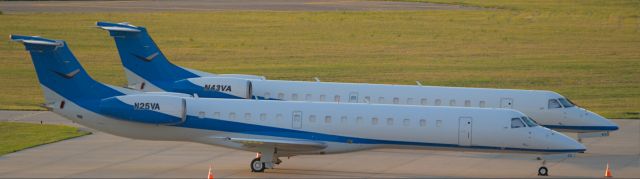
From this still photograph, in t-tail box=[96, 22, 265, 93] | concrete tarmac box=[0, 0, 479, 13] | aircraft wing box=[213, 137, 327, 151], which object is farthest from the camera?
concrete tarmac box=[0, 0, 479, 13]

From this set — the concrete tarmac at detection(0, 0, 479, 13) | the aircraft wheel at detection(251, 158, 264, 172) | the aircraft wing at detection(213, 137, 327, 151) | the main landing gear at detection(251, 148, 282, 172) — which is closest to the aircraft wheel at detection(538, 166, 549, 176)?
the aircraft wing at detection(213, 137, 327, 151)

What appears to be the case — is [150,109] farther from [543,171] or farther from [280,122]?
[543,171]

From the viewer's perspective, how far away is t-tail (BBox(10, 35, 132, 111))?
130 feet

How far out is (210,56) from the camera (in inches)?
3019

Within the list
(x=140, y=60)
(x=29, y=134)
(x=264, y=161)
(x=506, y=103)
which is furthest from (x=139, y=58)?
(x=506, y=103)

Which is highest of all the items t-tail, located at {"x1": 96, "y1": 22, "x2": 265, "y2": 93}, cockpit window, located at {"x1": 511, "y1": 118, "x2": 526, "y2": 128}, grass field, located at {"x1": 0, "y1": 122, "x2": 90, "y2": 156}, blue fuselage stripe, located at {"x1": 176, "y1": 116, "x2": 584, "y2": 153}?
t-tail, located at {"x1": 96, "y1": 22, "x2": 265, "y2": 93}

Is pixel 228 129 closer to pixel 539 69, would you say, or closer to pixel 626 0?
pixel 539 69

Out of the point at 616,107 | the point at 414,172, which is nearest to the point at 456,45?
the point at 616,107

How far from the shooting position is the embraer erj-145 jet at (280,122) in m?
39.0

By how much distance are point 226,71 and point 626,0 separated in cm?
4652

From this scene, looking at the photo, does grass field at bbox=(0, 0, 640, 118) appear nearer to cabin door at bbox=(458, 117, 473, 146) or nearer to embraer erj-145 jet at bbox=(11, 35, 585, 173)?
embraer erj-145 jet at bbox=(11, 35, 585, 173)

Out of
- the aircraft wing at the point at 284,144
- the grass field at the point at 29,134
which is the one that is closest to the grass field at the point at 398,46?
the grass field at the point at 29,134

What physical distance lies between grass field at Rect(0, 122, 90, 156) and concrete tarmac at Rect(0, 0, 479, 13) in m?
45.6

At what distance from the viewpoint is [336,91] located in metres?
45.6
